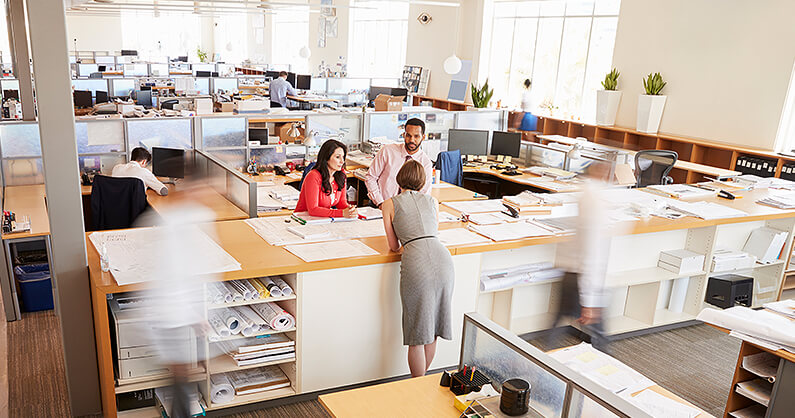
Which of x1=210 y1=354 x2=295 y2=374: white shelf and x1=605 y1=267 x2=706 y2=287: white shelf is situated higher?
x1=605 y1=267 x2=706 y2=287: white shelf

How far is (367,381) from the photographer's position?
3758mm

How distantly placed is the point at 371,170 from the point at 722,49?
18.4 feet

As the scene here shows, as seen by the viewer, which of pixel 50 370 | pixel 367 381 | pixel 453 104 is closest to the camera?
pixel 367 381

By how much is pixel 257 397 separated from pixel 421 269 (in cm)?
122

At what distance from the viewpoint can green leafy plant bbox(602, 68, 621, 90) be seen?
9.44 meters

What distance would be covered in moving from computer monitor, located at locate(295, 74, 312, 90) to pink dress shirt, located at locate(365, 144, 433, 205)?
9.05 metres

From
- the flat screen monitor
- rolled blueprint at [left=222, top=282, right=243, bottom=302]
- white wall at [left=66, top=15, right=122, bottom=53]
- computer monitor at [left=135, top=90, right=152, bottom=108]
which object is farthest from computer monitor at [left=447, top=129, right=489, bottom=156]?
white wall at [left=66, top=15, right=122, bottom=53]

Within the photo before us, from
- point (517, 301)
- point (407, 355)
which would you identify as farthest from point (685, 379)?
point (407, 355)

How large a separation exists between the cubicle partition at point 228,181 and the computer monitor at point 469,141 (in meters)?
3.09

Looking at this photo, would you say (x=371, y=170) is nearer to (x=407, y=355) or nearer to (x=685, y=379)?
(x=407, y=355)

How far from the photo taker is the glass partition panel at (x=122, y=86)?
36.9 feet

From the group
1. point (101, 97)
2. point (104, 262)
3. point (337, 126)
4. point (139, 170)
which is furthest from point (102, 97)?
point (104, 262)

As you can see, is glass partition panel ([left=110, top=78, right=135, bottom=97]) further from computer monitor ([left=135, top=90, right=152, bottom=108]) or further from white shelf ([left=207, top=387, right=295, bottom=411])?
white shelf ([left=207, top=387, right=295, bottom=411])

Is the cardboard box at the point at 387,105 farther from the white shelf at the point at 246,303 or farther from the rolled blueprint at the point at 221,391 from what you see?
the rolled blueprint at the point at 221,391
